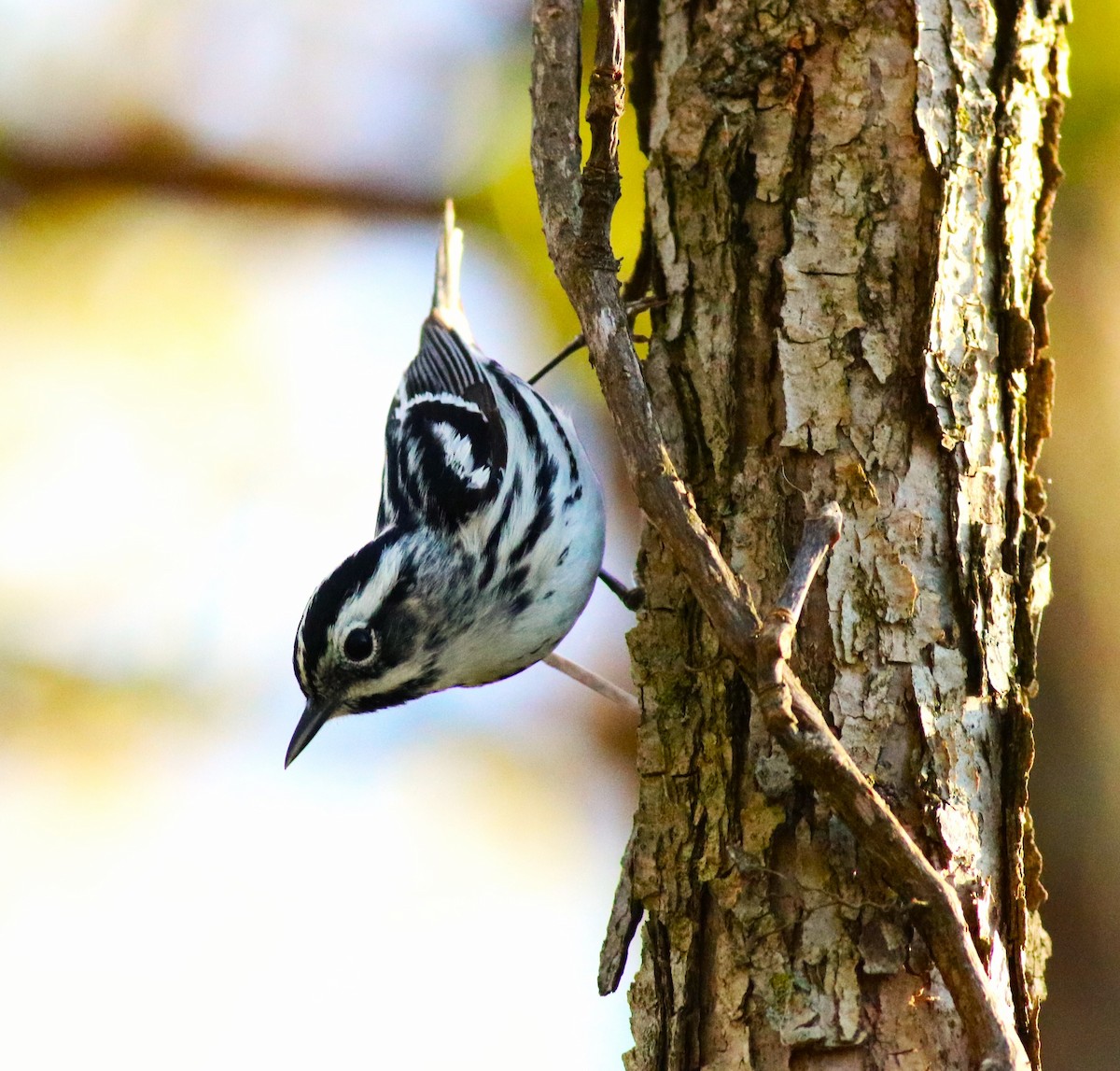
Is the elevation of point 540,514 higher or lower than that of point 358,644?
higher

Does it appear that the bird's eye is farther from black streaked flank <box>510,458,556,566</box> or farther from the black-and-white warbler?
black streaked flank <box>510,458,556,566</box>

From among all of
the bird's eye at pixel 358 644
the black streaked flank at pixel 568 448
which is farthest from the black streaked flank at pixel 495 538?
the bird's eye at pixel 358 644

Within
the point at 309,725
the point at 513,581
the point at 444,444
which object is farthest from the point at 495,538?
the point at 309,725

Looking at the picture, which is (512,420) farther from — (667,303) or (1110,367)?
(1110,367)

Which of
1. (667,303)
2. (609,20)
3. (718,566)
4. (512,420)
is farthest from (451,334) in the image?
(718,566)

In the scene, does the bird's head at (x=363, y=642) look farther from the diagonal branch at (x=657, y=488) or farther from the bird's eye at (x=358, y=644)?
the diagonal branch at (x=657, y=488)

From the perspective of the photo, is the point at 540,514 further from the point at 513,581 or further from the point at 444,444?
the point at 444,444

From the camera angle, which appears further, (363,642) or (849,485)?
(363,642)
